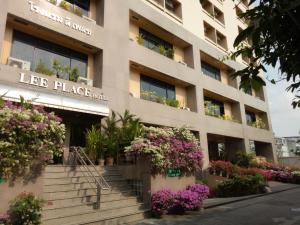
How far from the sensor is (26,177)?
812cm

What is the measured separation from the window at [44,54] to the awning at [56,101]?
174cm

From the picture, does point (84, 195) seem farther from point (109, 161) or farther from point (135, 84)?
point (135, 84)

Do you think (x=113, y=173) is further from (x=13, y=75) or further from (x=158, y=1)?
(x=158, y=1)

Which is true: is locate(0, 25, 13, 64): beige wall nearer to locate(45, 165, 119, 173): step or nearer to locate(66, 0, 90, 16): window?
locate(66, 0, 90, 16): window

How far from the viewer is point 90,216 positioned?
8.88m

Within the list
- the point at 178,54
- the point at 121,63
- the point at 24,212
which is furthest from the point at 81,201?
the point at 178,54

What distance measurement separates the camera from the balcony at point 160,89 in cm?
1900

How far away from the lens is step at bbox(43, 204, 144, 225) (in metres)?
8.20

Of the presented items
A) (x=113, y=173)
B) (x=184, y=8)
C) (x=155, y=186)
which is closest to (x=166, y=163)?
(x=155, y=186)

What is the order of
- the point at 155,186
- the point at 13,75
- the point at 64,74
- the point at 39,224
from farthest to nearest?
the point at 64,74
the point at 13,75
the point at 155,186
the point at 39,224

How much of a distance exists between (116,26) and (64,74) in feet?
15.2

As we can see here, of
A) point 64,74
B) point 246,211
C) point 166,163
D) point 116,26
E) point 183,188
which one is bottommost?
point 246,211

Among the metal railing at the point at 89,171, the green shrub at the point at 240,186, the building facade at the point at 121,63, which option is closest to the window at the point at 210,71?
the building facade at the point at 121,63

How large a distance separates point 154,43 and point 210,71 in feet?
25.7
